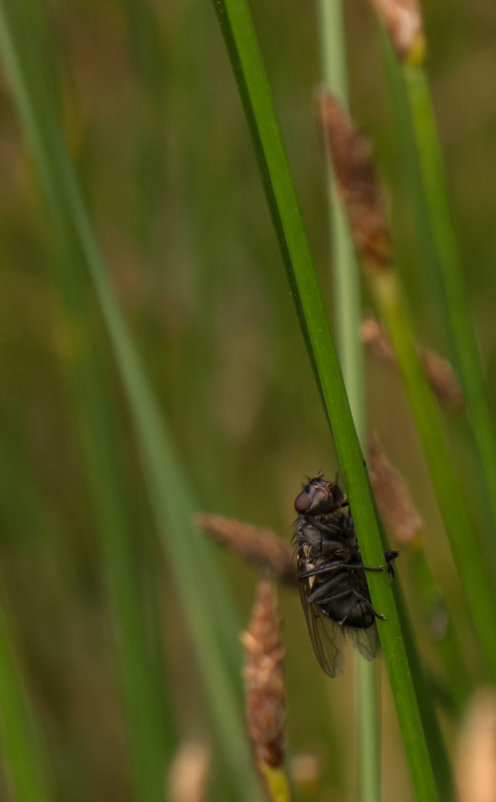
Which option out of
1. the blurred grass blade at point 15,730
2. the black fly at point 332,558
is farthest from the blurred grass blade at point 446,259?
the blurred grass blade at point 15,730

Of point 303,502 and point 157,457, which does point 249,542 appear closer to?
point 303,502

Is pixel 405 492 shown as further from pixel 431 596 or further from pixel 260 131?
pixel 260 131

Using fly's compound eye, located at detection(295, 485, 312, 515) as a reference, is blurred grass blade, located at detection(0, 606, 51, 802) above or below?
below

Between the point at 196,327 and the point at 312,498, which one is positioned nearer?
the point at 312,498

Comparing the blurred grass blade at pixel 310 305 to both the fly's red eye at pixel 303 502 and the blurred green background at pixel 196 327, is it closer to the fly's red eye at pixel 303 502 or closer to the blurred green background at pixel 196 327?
the fly's red eye at pixel 303 502

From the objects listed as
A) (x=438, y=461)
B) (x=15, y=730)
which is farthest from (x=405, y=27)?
(x=15, y=730)

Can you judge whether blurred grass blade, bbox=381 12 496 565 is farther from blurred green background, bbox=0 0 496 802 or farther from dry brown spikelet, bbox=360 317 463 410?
blurred green background, bbox=0 0 496 802

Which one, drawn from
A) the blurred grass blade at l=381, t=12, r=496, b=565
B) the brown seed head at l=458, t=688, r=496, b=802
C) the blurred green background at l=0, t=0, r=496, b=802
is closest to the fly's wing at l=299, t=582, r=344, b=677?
the blurred grass blade at l=381, t=12, r=496, b=565
